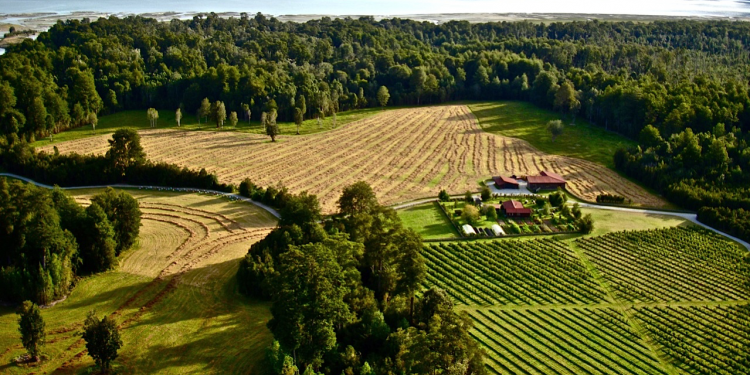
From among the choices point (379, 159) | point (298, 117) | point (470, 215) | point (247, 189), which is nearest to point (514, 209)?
point (470, 215)

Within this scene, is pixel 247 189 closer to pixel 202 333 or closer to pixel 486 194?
pixel 486 194

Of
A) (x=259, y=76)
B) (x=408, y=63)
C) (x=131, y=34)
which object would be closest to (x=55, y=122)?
(x=259, y=76)

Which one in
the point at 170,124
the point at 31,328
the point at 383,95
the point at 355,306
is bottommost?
the point at 355,306

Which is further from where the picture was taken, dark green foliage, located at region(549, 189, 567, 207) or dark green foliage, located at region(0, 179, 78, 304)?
dark green foliage, located at region(549, 189, 567, 207)

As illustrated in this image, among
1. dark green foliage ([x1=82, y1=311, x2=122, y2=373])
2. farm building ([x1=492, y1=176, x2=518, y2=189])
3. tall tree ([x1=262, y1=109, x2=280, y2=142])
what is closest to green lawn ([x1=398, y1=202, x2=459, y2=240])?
farm building ([x1=492, y1=176, x2=518, y2=189])

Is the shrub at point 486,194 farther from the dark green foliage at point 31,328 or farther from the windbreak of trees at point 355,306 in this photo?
the dark green foliage at point 31,328

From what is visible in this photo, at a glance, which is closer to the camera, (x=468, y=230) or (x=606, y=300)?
(x=606, y=300)

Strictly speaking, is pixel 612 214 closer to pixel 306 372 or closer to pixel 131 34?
pixel 306 372

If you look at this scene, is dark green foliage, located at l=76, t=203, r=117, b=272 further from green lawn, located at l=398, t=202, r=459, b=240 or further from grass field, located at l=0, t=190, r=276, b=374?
green lawn, located at l=398, t=202, r=459, b=240
